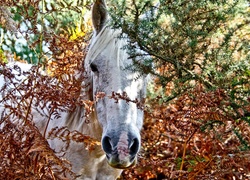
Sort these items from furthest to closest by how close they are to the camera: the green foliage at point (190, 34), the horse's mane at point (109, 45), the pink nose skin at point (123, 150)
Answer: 1. the horse's mane at point (109, 45)
2. the pink nose skin at point (123, 150)
3. the green foliage at point (190, 34)

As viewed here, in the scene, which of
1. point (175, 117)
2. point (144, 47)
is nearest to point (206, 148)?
point (175, 117)

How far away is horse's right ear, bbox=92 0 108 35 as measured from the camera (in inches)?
112

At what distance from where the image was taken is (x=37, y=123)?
126 inches

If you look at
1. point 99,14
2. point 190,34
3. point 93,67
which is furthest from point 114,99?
point 99,14

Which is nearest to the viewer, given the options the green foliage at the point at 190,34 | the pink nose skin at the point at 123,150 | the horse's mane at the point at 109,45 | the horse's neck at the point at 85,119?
the green foliage at the point at 190,34

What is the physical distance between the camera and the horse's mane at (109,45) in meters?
2.61

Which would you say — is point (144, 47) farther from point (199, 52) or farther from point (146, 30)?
point (199, 52)

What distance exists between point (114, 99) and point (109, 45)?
1.74 ft

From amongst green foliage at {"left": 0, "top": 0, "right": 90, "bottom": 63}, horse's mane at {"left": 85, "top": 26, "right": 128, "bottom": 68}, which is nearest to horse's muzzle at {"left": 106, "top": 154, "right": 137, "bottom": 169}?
horse's mane at {"left": 85, "top": 26, "right": 128, "bottom": 68}

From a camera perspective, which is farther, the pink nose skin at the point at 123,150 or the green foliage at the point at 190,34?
the pink nose skin at the point at 123,150

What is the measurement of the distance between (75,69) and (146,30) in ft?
3.10

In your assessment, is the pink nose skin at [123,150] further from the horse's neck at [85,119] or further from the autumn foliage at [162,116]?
the horse's neck at [85,119]

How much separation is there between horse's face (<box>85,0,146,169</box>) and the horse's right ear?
4cm

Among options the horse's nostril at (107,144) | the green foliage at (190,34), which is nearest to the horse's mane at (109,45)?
the green foliage at (190,34)
